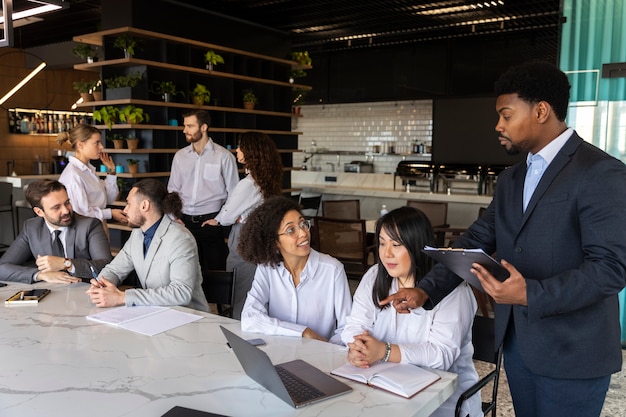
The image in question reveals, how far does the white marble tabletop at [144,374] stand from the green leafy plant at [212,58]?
176 inches

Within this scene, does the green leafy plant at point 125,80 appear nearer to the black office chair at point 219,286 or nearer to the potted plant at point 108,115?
the potted plant at point 108,115

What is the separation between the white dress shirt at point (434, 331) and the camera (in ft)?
6.29

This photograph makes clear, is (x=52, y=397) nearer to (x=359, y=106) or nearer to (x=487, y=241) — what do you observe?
(x=487, y=241)

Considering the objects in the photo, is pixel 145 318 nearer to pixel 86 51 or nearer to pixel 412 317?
pixel 412 317

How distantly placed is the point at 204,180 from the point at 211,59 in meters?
2.15

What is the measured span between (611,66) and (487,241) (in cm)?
281

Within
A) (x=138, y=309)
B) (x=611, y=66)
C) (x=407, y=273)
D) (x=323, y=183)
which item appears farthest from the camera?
(x=323, y=183)

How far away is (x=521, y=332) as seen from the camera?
1.87 metres

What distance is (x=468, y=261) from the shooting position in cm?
165

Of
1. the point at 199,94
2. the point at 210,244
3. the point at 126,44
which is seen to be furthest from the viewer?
the point at 199,94

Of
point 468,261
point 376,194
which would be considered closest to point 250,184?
point 468,261

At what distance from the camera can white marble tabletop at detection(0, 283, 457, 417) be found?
5.18ft

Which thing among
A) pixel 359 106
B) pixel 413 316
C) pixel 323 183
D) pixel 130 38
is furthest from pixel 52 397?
pixel 359 106

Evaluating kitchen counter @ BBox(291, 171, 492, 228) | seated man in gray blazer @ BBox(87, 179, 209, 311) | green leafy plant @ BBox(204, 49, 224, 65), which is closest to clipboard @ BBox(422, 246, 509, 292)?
seated man in gray blazer @ BBox(87, 179, 209, 311)
